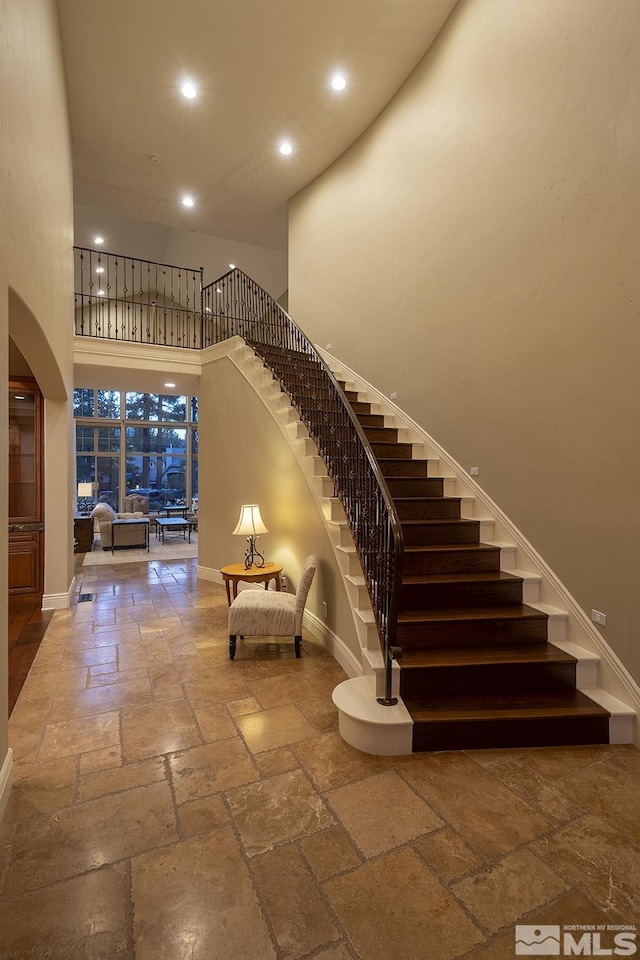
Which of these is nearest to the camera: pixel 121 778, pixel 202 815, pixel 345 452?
pixel 202 815

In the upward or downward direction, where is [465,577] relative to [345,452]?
downward

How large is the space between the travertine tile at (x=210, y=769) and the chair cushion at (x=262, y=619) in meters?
1.29

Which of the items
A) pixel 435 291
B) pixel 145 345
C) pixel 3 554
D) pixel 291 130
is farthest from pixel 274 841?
pixel 291 130

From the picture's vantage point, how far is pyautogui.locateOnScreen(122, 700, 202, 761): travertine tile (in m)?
2.61

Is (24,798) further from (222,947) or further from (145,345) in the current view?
(145,345)

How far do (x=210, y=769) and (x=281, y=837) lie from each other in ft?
2.04

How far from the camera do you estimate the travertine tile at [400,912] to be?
150 cm

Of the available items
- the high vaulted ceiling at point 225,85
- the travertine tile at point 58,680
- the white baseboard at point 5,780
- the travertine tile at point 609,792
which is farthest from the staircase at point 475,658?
the high vaulted ceiling at point 225,85

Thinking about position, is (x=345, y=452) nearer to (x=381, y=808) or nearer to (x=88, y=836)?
(x=381, y=808)

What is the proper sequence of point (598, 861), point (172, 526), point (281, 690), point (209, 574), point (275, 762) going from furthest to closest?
point (172, 526), point (209, 574), point (281, 690), point (275, 762), point (598, 861)

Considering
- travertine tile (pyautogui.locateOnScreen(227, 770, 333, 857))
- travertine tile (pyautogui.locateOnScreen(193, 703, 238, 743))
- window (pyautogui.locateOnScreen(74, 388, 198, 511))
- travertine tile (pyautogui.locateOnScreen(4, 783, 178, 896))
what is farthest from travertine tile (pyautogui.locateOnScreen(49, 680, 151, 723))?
window (pyautogui.locateOnScreen(74, 388, 198, 511))

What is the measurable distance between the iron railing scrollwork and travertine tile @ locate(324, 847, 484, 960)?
3.11 ft

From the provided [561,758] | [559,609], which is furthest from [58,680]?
[559,609]

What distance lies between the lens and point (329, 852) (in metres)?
1.88
